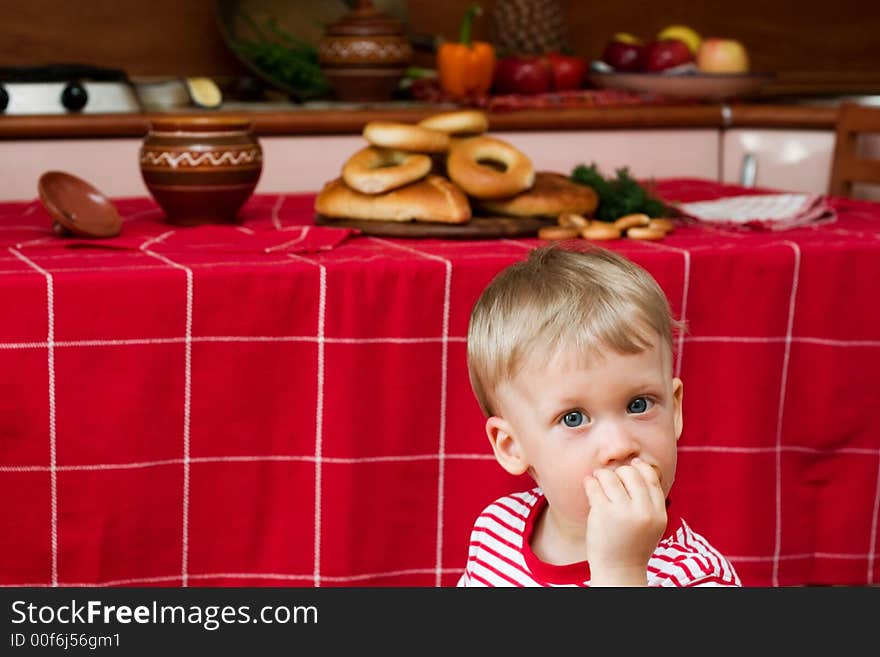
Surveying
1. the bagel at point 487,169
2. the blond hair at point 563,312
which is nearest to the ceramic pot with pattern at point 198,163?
the bagel at point 487,169

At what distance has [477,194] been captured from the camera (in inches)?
66.7

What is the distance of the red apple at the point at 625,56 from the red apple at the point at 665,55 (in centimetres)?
2

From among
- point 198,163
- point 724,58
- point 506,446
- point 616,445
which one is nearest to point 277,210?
point 198,163

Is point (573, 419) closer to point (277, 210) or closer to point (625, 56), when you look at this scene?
point (277, 210)

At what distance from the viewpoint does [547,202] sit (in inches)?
67.7

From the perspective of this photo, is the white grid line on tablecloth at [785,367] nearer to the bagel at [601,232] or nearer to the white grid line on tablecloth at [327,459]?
the white grid line on tablecloth at [327,459]

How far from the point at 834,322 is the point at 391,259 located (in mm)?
573

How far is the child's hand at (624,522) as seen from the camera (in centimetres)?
92

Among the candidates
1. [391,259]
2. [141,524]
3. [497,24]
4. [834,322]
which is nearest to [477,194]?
[391,259]

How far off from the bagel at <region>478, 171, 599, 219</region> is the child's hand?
0.82m

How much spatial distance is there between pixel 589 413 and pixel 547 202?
2.57 feet

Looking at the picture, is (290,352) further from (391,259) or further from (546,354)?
(546,354)

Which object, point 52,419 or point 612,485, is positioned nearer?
point 612,485

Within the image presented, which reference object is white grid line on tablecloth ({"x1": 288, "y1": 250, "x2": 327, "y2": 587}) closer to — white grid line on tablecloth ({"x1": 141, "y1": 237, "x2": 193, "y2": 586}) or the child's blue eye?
white grid line on tablecloth ({"x1": 141, "y1": 237, "x2": 193, "y2": 586})
